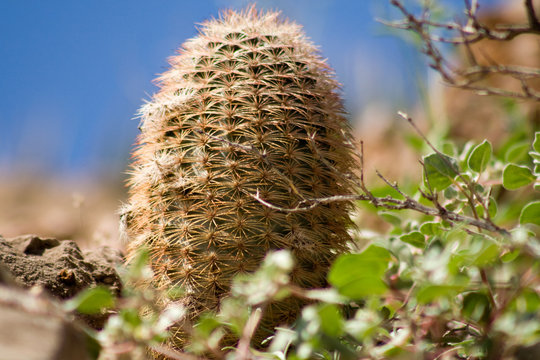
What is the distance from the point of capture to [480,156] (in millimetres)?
1643

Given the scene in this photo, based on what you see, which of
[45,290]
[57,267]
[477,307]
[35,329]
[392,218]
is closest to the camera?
[35,329]

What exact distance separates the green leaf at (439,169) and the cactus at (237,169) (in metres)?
0.25

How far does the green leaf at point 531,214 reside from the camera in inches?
57.6

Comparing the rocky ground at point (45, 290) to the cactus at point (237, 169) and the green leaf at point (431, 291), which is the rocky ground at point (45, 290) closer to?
the cactus at point (237, 169)

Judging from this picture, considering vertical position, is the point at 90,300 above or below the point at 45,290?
below

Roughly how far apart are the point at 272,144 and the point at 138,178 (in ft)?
1.67

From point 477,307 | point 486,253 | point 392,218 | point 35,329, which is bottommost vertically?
point 477,307

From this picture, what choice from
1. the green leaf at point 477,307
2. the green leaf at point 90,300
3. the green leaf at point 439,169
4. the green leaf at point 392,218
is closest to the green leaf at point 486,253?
the green leaf at point 477,307

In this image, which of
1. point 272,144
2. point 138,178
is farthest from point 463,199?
point 138,178

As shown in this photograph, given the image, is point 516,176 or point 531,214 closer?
point 531,214

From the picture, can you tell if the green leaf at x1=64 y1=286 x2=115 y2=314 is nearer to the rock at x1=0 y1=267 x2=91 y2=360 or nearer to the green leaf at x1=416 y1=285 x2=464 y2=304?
the rock at x1=0 y1=267 x2=91 y2=360

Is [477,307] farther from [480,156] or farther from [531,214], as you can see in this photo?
[480,156]

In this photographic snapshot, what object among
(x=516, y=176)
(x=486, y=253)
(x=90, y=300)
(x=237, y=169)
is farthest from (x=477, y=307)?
(x=90, y=300)

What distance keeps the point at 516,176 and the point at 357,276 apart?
0.88 metres
